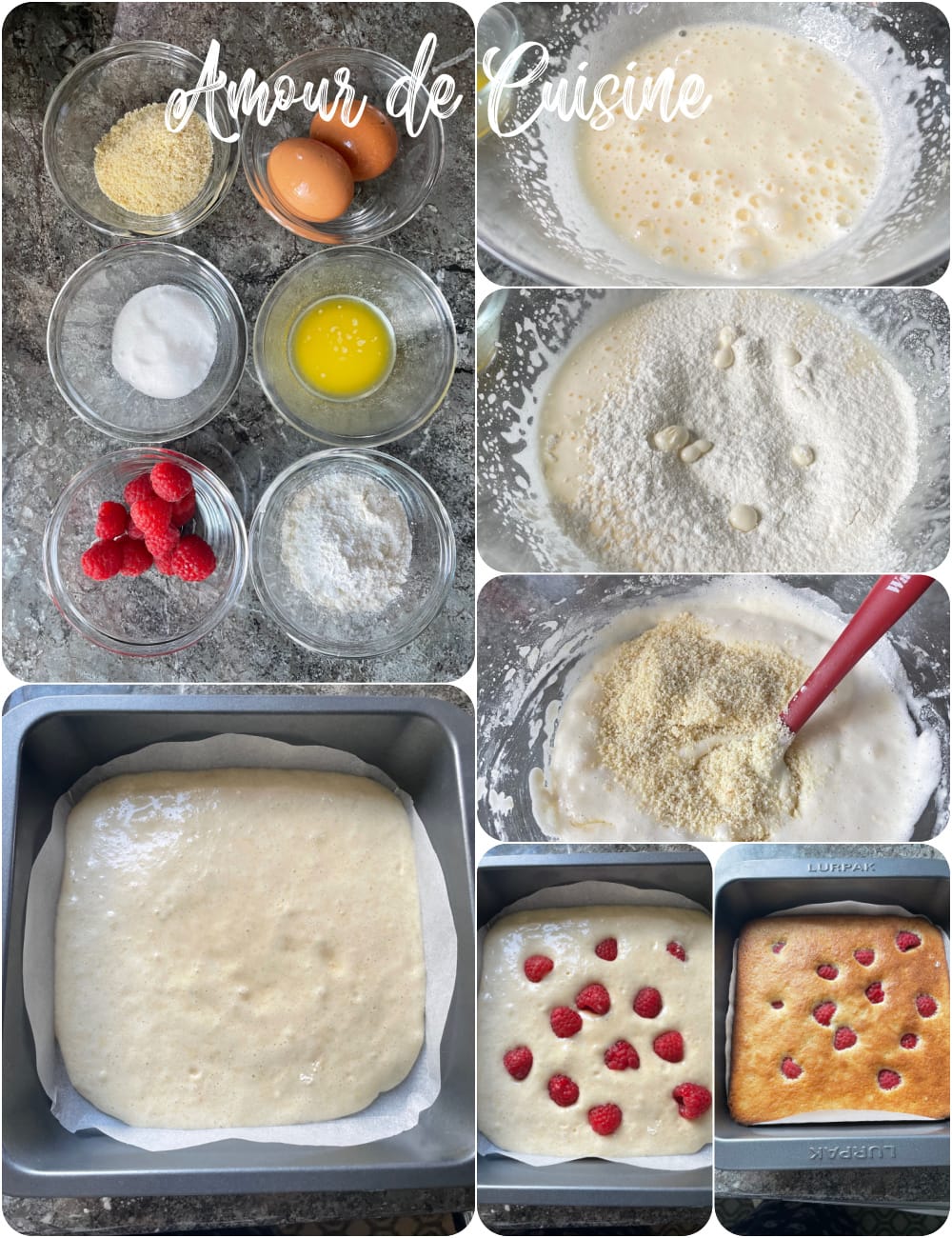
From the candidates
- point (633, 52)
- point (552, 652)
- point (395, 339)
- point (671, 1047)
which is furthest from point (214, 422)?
point (671, 1047)

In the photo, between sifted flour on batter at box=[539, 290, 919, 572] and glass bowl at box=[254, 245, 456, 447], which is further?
glass bowl at box=[254, 245, 456, 447]

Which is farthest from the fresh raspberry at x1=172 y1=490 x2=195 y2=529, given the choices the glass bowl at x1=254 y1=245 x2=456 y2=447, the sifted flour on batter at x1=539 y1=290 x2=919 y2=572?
the sifted flour on batter at x1=539 y1=290 x2=919 y2=572

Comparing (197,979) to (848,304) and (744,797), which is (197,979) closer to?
(744,797)

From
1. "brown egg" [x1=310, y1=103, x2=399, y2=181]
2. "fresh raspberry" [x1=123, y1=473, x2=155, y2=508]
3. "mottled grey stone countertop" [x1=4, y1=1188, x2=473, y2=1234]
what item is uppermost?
"brown egg" [x1=310, y1=103, x2=399, y2=181]

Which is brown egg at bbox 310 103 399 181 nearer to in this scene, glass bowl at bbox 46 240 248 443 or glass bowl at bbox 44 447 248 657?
glass bowl at bbox 46 240 248 443

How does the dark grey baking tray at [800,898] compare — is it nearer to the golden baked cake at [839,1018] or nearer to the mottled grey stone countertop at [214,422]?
the golden baked cake at [839,1018]

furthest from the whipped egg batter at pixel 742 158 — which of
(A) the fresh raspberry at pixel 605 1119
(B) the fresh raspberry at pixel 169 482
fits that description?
(A) the fresh raspberry at pixel 605 1119

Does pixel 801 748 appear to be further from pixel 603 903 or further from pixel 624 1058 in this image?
pixel 624 1058
